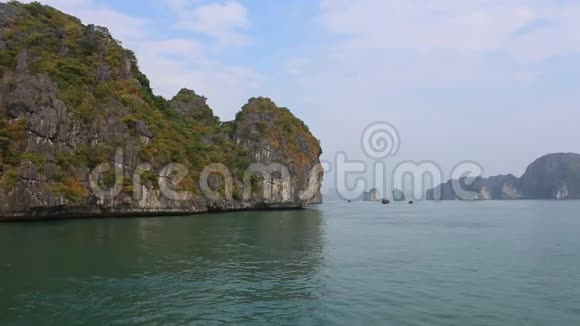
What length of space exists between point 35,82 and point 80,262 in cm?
4217

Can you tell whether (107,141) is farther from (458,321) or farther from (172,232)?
(458,321)

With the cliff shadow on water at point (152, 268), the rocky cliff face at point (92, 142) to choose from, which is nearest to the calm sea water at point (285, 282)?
the cliff shadow on water at point (152, 268)

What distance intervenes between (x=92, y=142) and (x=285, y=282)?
50909 mm

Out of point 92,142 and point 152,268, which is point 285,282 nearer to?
point 152,268

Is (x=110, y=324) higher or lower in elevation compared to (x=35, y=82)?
lower

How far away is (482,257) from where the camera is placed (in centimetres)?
2759

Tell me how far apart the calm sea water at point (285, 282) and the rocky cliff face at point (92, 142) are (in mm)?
20326

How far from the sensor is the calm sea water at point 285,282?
1509 cm

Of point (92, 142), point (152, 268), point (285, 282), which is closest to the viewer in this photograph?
point (285, 282)

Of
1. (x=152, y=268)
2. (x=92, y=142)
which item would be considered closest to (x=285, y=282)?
(x=152, y=268)

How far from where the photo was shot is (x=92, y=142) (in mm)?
62469

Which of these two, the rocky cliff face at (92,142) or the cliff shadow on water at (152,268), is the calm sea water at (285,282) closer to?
the cliff shadow on water at (152,268)

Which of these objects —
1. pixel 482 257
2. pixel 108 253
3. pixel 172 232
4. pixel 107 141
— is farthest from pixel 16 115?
pixel 482 257

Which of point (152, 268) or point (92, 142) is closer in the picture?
point (152, 268)
